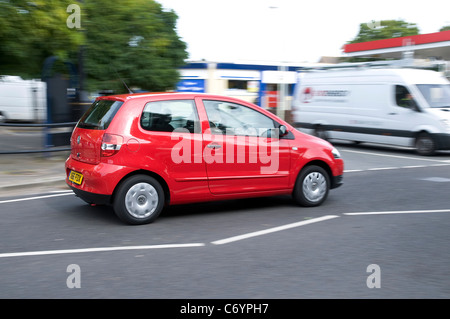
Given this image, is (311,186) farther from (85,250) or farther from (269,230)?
(85,250)

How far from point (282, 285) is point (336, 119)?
13562mm

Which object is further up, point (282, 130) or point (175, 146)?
point (282, 130)

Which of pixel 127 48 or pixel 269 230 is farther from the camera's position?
pixel 127 48

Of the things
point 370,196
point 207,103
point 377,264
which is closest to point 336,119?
point 370,196

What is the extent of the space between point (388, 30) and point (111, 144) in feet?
202

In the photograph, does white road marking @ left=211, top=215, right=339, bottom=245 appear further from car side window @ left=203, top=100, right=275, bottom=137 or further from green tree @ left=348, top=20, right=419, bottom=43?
green tree @ left=348, top=20, right=419, bottom=43

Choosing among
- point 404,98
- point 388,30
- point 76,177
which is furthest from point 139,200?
point 388,30

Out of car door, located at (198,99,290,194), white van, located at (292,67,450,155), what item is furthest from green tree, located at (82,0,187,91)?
car door, located at (198,99,290,194)

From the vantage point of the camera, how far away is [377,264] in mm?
4855

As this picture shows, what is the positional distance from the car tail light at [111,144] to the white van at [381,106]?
10.8m

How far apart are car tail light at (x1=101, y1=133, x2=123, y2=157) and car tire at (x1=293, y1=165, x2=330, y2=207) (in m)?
2.66

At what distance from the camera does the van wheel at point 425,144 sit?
1436cm

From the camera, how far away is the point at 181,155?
6449 millimetres

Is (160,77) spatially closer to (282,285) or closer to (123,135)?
(123,135)
